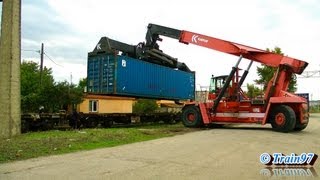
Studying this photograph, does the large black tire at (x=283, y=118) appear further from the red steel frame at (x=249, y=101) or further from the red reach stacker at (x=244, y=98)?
the red steel frame at (x=249, y=101)

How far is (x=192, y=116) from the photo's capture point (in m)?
27.8

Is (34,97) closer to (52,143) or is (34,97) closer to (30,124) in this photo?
(30,124)

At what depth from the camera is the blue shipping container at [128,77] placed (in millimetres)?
25938

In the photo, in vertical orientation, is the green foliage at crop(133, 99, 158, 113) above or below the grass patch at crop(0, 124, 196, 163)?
above

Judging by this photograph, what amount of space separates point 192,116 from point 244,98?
341cm

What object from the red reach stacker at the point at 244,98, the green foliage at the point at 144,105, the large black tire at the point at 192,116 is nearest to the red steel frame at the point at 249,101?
the red reach stacker at the point at 244,98

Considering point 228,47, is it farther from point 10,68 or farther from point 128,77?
point 10,68

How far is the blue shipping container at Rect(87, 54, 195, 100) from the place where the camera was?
25938 mm

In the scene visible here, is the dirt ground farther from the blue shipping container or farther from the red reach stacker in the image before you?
the blue shipping container

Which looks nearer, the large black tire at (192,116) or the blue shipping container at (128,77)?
the blue shipping container at (128,77)

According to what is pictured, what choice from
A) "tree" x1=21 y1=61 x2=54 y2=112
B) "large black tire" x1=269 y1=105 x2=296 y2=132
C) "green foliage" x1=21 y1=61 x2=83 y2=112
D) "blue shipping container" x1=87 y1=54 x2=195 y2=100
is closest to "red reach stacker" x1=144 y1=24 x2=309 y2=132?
"large black tire" x1=269 y1=105 x2=296 y2=132

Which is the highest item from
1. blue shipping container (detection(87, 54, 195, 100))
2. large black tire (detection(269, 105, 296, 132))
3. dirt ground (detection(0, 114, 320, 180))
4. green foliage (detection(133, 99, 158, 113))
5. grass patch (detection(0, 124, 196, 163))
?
blue shipping container (detection(87, 54, 195, 100))

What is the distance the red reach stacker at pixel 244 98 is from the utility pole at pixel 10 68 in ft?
34.6

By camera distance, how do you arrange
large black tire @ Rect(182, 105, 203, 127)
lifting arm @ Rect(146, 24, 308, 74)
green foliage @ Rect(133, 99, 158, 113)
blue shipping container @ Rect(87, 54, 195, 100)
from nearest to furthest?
lifting arm @ Rect(146, 24, 308, 74), blue shipping container @ Rect(87, 54, 195, 100), large black tire @ Rect(182, 105, 203, 127), green foliage @ Rect(133, 99, 158, 113)
